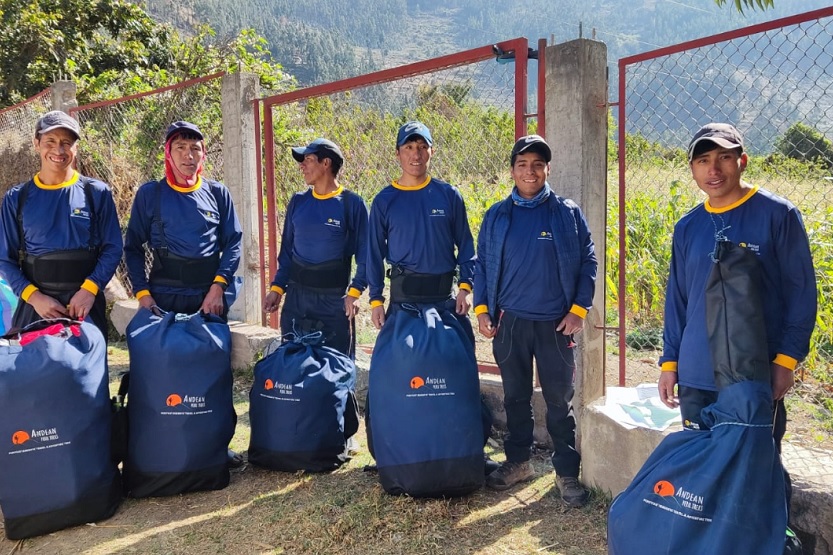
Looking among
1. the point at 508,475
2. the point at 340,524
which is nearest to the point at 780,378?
the point at 508,475

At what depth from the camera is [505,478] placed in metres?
3.70

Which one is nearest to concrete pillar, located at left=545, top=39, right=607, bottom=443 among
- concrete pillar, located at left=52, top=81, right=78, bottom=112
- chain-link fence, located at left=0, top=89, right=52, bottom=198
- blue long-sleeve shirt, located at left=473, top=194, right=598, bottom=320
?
blue long-sleeve shirt, located at left=473, top=194, right=598, bottom=320

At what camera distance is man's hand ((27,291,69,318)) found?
145 inches

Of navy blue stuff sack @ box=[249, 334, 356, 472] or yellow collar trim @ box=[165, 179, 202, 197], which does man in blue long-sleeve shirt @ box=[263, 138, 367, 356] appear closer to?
navy blue stuff sack @ box=[249, 334, 356, 472]

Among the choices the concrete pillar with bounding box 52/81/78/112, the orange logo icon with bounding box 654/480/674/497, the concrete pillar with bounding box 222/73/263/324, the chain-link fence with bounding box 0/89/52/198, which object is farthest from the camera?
the chain-link fence with bounding box 0/89/52/198

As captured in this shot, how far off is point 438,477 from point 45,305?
2.27 m

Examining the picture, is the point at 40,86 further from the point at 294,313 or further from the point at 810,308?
the point at 810,308

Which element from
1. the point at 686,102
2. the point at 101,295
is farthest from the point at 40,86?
the point at 686,102

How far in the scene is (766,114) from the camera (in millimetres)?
3072

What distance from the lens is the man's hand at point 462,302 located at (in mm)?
3789

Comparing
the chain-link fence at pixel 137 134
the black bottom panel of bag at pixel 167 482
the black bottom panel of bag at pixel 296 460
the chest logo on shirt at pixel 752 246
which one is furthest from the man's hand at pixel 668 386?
the chain-link fence at pixel 137 134

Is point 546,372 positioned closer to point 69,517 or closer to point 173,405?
point 173,405

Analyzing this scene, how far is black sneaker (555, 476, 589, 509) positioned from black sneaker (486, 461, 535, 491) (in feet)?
0.74

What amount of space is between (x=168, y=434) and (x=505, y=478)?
6.04 feet
